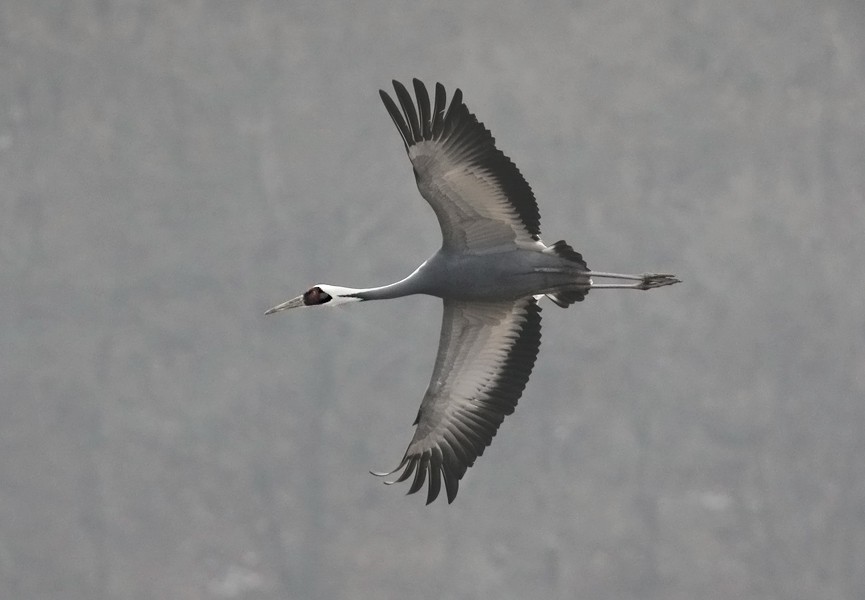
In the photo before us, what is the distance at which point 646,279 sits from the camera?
2425 centimetres

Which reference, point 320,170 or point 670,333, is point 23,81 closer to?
point 320,170

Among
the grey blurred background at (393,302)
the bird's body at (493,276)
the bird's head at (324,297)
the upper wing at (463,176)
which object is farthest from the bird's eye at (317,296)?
the grey blurred background at (393,302)

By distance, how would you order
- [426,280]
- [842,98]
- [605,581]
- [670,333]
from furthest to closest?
[842,98], [670,333], [605,581], [426,280]

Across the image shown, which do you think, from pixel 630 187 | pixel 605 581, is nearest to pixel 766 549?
pixel 605 581

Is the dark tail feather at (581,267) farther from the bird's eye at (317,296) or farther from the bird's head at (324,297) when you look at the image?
the bird's eye at (317,296)

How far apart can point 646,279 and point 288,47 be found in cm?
5996

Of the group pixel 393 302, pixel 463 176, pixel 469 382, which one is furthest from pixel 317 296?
pixel 393 302

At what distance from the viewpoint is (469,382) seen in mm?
24531

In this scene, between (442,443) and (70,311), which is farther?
(70,311)

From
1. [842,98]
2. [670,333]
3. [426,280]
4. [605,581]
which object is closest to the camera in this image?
[426,280]

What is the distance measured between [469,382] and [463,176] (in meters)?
2.86

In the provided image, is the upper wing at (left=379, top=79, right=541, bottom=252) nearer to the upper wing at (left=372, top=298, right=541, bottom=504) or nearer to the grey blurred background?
the upper wing at (left=372, top=298, right=541, bottom=504)

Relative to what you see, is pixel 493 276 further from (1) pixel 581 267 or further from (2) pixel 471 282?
(1) pixel 581 267

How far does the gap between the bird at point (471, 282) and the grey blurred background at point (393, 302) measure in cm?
4363
